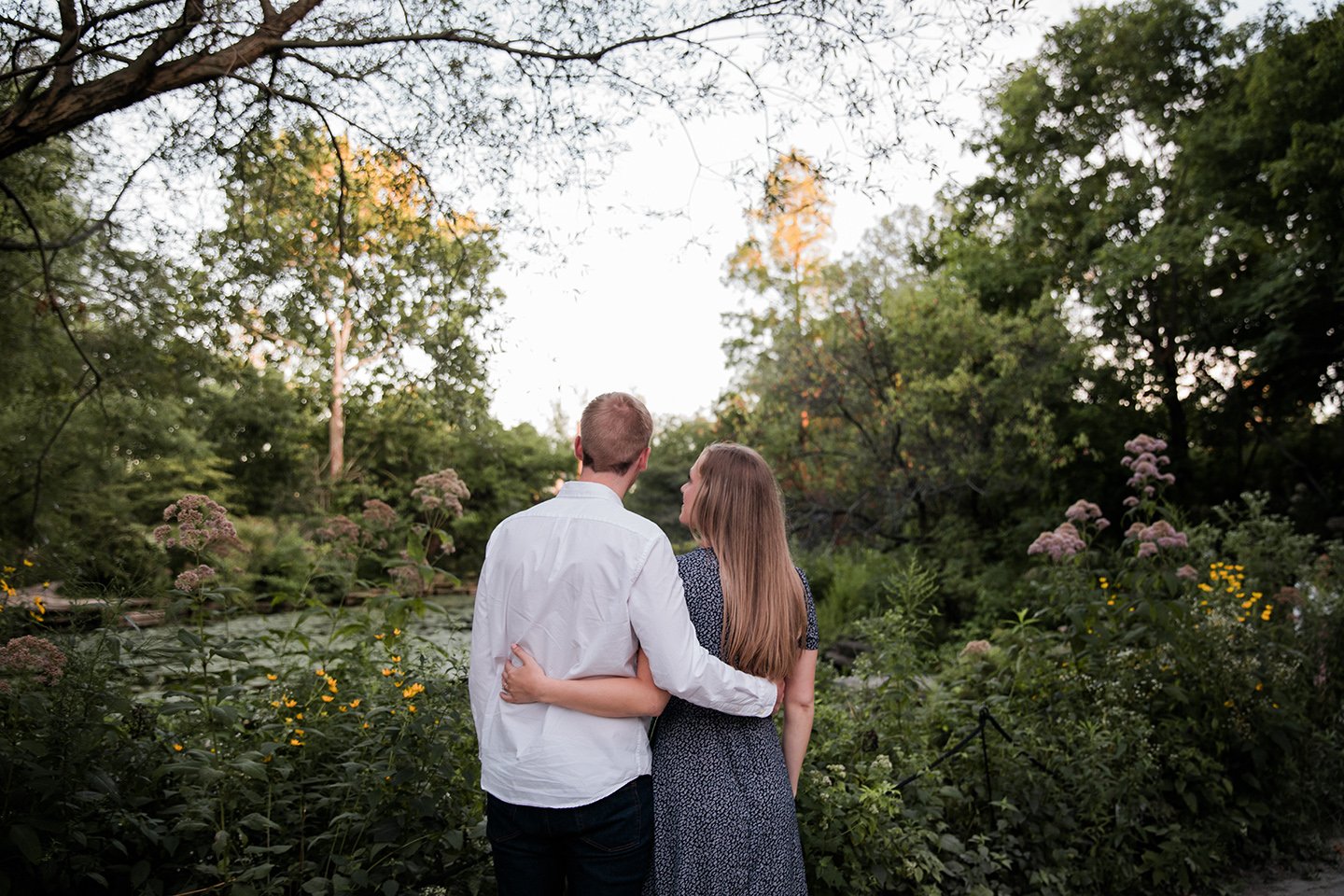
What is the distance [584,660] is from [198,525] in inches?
50.4

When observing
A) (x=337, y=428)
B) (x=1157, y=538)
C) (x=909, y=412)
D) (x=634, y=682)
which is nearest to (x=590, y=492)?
(x=634, y=682)

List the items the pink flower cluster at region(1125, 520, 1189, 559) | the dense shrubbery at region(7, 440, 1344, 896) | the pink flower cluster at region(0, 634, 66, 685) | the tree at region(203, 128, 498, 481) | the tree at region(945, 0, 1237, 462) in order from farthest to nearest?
the tree at region(945, 0, 1237, 462) < the tree at region(203, 128, 498, 481) < the pink flower cluster at region(1125, 520, 1189, 559) < the dense shrubbery at region(7, 440, 1344, 896) < the pink flower cluster at region(0, 634, 66, 685)

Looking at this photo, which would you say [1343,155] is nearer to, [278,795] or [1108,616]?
[1108,616]

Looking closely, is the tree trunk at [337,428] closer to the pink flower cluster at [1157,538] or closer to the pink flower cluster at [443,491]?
the pink flower cluster at [443,491]

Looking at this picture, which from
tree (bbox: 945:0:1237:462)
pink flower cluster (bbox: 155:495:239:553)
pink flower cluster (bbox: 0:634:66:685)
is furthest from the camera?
tree (bbox: 945:0:1237:462)

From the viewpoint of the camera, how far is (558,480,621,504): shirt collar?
5.99 ft

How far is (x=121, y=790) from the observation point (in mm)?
2279

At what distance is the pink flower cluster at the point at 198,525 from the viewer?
2.44 m

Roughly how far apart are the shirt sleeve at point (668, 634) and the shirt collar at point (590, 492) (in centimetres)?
14

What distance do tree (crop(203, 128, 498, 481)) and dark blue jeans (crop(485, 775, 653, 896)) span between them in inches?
114

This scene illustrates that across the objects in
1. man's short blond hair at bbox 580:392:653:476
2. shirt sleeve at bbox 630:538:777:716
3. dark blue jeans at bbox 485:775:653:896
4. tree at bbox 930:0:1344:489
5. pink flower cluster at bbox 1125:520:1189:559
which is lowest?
dark blue jeans at bbox 485:775:653:896

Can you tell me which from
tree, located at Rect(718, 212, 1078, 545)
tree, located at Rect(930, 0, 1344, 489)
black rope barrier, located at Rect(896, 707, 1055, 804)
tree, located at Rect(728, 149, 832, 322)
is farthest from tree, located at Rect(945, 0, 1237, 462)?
black rope barrier, located at Rect(896, 707, 1055, 804)

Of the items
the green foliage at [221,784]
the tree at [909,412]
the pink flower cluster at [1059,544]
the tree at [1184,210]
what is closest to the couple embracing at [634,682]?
the green foliage at [221,784]

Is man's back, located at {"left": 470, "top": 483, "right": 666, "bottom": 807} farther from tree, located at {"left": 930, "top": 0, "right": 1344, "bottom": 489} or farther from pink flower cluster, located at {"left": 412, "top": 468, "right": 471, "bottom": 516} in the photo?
tree, located at {"left": 930, "top": 0, "right": 1344, "bottom": 489}
